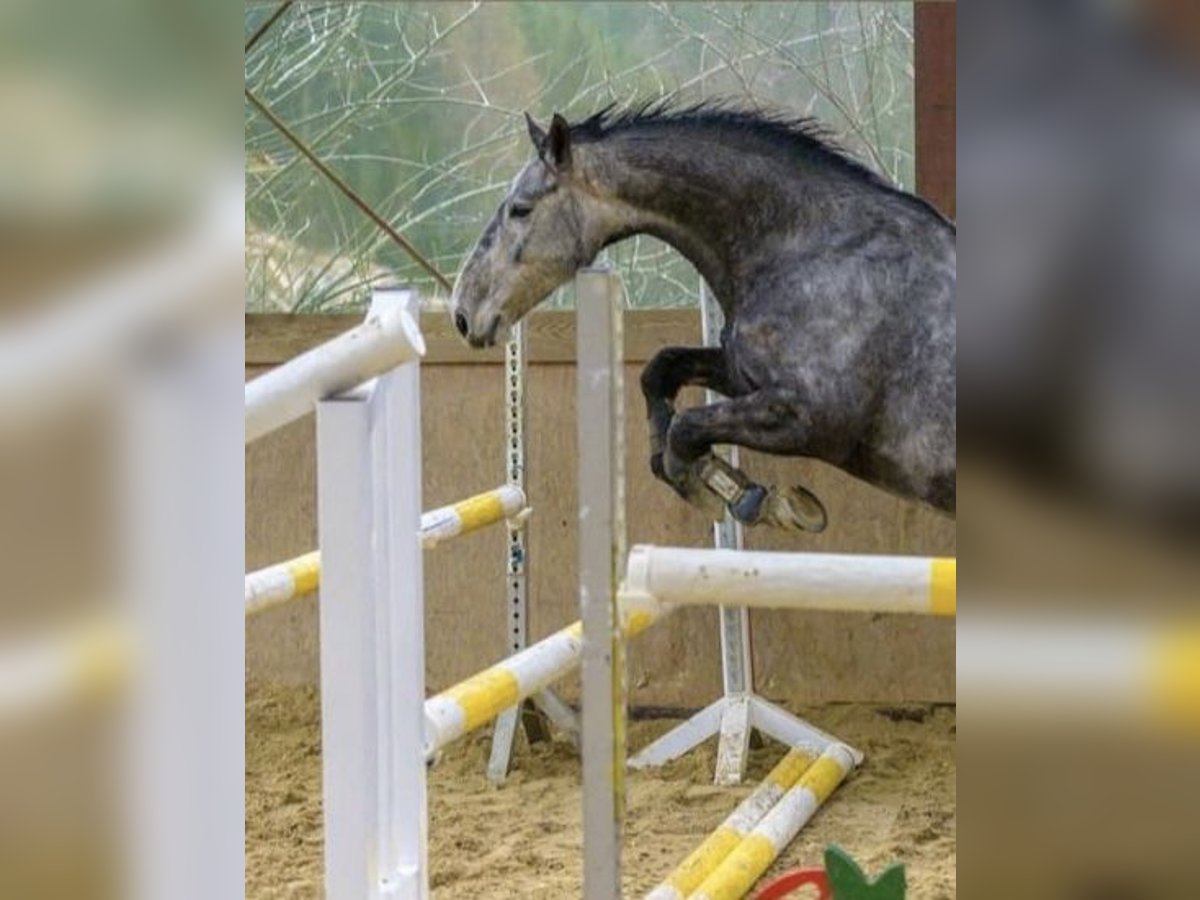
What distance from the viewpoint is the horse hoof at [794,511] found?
262 cm

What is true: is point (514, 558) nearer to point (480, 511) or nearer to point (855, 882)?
point (480, 511)

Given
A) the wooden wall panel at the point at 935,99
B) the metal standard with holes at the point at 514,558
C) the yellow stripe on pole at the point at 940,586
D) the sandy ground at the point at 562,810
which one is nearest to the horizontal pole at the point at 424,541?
the metal standard with holes at the point at 514,558

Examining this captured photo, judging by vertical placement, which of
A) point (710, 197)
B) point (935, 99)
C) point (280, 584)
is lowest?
point (280, 584)

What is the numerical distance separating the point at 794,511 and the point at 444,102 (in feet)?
4.25

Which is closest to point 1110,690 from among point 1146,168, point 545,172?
point 1146,168

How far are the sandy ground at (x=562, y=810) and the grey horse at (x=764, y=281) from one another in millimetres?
521

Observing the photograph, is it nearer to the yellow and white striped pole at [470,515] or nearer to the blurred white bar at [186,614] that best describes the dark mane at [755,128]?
the yellow and white striped pole at [470,515]

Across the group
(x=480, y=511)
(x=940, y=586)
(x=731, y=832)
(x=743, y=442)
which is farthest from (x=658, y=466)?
(x=940, y=586)

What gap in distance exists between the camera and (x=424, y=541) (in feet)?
7.42

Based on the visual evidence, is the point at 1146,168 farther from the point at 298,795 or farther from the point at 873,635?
the point at 873,635

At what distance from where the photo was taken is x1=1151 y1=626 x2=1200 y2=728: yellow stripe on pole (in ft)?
1.65

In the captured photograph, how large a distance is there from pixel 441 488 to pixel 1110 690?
9.47ft

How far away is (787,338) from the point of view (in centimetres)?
266

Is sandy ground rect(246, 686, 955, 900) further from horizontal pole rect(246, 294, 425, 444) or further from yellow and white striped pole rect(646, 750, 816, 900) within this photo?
horizontal pole rect(246, 294, 425, 444)
